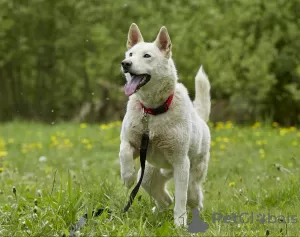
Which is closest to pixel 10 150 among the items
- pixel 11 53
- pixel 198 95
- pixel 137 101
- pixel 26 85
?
pixel 198 95

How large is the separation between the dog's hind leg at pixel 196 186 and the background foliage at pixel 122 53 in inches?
235

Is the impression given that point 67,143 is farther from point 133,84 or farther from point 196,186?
point 133,84

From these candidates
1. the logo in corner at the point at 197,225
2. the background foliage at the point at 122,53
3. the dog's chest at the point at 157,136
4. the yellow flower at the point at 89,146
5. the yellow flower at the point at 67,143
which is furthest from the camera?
the background foliage at the point at 122,53

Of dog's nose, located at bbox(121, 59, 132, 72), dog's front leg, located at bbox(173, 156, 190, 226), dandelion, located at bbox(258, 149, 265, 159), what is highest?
dog's nose, located at bbox(121, 59, 132, 72)

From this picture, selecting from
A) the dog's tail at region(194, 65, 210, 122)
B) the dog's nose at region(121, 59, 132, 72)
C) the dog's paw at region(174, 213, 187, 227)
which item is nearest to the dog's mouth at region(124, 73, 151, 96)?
the dog's nose at region(121, 59, 132, 72)

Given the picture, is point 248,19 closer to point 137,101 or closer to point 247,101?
point 247,101

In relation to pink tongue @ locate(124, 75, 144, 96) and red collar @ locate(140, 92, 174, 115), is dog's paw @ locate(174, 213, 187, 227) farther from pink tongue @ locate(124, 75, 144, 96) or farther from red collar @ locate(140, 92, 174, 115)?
pink tongue @ locate(124, 75, 144, 96)

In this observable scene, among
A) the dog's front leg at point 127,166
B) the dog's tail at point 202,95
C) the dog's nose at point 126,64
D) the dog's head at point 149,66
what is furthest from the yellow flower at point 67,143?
the dog's nose at point 126,64

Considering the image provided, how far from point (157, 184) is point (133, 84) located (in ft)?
3.40

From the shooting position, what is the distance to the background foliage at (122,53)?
12.1 metres

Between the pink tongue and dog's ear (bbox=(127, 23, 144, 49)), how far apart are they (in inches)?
17.8

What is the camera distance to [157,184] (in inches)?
185

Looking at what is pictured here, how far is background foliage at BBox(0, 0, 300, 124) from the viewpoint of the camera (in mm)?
12125

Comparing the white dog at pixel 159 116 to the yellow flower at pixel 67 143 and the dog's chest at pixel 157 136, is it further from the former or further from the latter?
the yellow flower at pixel 67 143
